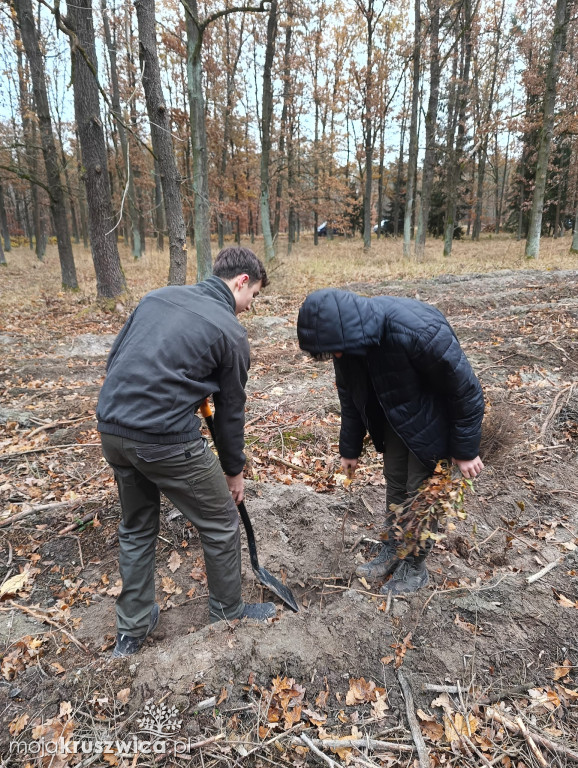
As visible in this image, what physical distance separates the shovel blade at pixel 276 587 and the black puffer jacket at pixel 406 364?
4.26 feet

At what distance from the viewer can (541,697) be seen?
2119 mm

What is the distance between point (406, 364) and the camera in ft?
7.25

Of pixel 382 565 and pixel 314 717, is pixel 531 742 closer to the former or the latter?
pixel 314 717

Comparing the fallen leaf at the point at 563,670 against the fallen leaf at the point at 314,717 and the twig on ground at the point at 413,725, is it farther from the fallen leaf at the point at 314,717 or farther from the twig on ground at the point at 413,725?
the fallen leaf at the point at 314,717

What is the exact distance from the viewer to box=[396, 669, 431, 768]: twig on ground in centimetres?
191

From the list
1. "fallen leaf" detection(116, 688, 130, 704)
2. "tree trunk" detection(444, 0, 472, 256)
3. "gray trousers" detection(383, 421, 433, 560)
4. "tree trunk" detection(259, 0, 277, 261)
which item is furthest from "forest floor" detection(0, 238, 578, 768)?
"tree trunk" detection(444, 0, 472, 256)

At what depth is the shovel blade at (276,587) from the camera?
282 centimetres

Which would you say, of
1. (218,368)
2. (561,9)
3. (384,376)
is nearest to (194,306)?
(218,368)

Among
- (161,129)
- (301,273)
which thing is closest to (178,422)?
(161,129)

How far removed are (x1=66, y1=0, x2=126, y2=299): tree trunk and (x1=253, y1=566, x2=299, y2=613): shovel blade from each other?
315 inches

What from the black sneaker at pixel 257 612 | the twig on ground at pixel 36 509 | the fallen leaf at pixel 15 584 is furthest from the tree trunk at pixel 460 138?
the fallen leaf at pixel 15 584

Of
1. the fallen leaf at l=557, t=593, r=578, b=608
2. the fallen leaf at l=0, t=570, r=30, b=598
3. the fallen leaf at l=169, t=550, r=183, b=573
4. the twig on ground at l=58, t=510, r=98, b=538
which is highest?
the twig on ground at l=58, t=510, r=98, b=538

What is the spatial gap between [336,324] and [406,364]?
436 millimetres

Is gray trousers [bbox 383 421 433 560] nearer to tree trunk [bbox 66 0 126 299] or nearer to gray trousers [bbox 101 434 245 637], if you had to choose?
gray trousers [bbox 101 434 245 637]
